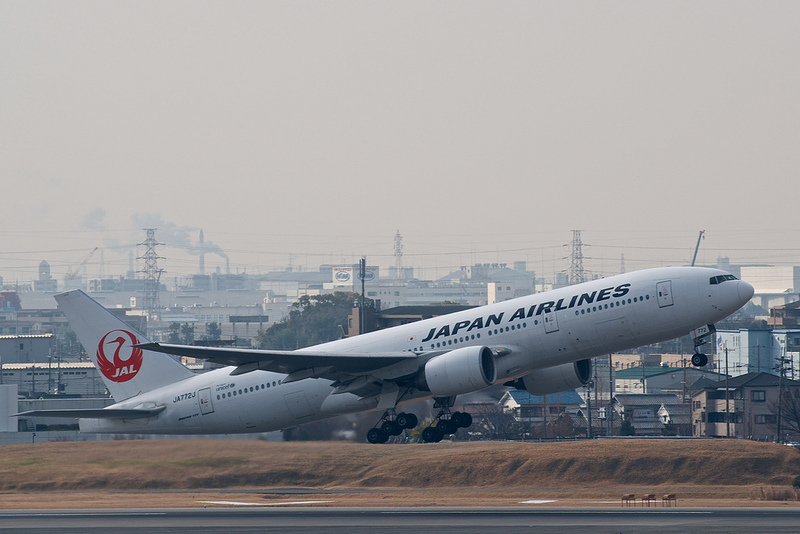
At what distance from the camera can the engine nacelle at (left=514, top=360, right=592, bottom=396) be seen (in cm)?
4891

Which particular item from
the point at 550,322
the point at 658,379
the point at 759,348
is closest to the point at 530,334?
the point at 550,322

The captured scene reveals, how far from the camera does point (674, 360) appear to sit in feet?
585

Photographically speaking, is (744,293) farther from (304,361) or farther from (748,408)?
(748,408)

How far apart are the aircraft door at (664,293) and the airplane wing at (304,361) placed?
34.1 feet

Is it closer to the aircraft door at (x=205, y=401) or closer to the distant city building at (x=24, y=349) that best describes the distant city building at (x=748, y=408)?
the aircraft door at (x=205, y=401)

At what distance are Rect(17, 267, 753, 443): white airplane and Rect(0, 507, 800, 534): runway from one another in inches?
162

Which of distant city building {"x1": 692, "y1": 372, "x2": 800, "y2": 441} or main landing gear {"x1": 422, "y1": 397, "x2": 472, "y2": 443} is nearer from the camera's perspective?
main landing gear {"x1": 422, "y1": 397, "x2": 472, "y2": 443}

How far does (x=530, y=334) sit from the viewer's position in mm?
44812

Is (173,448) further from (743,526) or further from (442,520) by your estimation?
(743,526)

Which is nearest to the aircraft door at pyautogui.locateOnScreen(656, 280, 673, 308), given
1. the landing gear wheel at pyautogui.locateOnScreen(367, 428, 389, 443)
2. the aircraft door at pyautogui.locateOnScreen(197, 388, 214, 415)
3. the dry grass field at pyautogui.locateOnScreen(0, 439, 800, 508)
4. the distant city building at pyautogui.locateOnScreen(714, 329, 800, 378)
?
the landing gear wheel at pyautogui.locateOnScreen(367, 428, 389, 443)

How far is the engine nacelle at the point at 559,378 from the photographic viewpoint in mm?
48906

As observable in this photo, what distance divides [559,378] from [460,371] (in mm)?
6940

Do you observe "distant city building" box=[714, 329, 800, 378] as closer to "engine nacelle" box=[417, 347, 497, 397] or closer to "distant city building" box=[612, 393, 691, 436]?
Answer: "distant city building" box=[612, 393, 691, 436]

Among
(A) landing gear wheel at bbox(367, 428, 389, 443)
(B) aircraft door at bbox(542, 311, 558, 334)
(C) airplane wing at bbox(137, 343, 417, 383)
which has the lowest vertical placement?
(A) landing gear wheel at bbox(367, 428, 389, 443)
